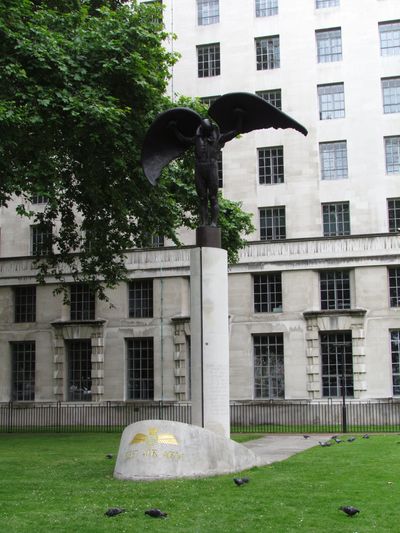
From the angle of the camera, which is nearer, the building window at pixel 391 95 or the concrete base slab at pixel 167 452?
the concrete base slab at pixel 167 452

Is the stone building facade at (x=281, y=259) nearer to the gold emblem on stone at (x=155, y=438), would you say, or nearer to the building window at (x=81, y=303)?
the building window at (x=81, y=303)

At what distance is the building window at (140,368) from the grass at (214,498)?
73.8 feet

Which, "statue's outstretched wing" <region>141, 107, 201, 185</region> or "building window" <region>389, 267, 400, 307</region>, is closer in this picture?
"statue's outstretched wing" <region>141, 107, 201, 185</region>

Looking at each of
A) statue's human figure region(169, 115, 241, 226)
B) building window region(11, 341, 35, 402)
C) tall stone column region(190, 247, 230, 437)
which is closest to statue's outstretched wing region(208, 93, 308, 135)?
statue's human figure region(169, 115, 241, 226)

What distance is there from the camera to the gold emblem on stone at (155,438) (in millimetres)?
13859

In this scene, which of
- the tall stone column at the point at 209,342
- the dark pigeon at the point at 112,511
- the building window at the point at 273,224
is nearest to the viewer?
the dark pigeon at the point at 112,511

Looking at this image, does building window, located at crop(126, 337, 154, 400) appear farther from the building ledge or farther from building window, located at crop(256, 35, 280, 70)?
building window, located at crop(256, 35, 280, 70)

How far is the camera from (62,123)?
22.4 meters

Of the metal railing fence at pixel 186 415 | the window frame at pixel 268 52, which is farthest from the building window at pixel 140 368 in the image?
the window frame at pixel 268 52

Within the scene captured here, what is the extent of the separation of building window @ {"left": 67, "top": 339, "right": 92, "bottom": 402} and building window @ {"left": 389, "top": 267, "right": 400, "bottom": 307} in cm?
1605

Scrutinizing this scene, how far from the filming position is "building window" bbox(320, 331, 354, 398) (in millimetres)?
37938

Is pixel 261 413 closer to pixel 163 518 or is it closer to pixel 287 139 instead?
pixel 287 139

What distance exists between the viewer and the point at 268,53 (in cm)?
4197

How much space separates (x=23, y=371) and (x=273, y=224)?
15.9m
